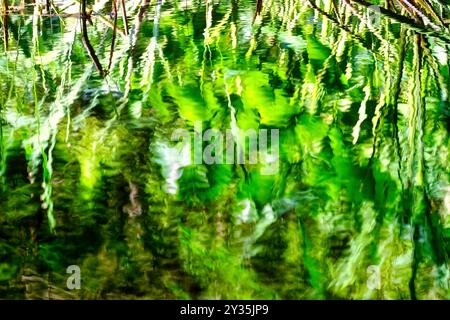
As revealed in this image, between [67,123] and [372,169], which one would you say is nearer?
[372,169]

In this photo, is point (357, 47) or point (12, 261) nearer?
point (12, 261)

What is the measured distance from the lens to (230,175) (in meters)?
1.10

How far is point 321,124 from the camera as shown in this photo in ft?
4.06

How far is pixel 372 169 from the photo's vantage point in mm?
1078

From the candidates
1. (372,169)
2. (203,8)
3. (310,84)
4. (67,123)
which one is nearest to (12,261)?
(67,123)

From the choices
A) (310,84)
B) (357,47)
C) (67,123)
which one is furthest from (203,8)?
(67,123)

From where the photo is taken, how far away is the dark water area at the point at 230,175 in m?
0.86

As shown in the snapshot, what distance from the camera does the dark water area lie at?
0.86 meters

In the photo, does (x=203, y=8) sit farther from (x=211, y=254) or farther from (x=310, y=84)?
(x=211, y=254)
